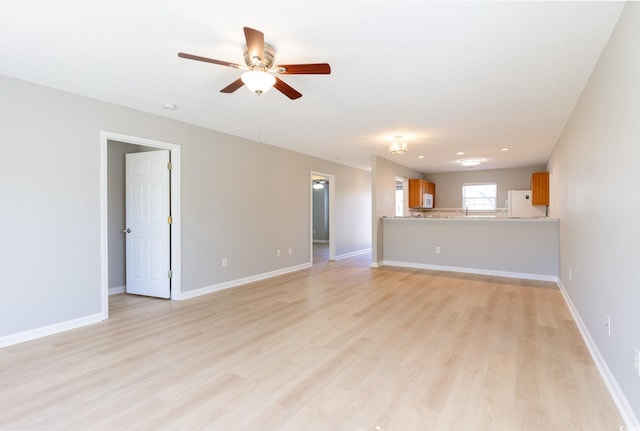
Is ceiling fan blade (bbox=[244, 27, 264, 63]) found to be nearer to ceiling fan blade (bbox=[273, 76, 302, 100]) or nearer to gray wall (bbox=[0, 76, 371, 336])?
ceiling fan blade (bbox=[273, 76, 302, 100])

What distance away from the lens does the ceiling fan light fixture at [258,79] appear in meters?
2.29

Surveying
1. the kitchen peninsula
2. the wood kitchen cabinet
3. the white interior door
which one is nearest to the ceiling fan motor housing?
the white interior door

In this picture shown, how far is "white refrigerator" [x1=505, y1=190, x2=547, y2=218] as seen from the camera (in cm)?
742

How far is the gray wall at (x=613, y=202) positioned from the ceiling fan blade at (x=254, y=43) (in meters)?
2.07

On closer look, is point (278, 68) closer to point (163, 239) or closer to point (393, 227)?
point (163, 239)

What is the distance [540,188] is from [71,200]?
8286 millimetres

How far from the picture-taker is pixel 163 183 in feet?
14.1

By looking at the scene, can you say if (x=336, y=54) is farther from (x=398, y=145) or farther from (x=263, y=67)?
(x=398, y=145)

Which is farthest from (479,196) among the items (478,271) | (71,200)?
(71,200)

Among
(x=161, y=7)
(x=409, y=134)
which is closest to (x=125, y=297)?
(x=161, y=7)

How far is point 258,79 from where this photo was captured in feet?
7.55

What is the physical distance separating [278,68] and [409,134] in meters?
Result: 3.19

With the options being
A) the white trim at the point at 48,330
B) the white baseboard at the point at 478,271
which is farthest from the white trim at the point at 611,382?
the white trim at the point at 48,330

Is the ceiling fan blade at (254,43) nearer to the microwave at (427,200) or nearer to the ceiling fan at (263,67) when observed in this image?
the ceiling fan at (263,67)
